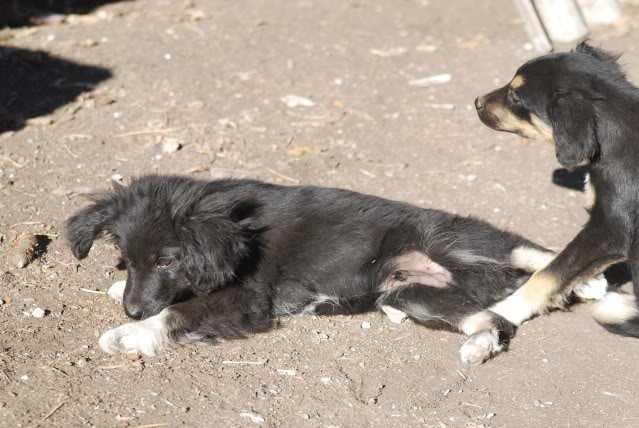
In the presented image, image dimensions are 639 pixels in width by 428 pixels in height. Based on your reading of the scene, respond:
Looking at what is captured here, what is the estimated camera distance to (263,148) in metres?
7.36

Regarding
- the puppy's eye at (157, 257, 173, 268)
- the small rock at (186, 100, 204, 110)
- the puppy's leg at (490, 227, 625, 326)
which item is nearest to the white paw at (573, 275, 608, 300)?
the puppy's leg at (490, 227, 625, 326)

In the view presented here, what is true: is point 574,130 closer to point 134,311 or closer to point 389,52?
point 134,311

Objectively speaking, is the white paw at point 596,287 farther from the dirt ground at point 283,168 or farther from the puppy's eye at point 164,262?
the puppy's eye at point 164,262

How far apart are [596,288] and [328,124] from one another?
313 centimetres

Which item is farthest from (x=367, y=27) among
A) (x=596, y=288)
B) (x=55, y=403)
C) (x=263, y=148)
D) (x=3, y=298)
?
(x=55, y=403)

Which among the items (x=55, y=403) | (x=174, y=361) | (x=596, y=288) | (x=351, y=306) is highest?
(x=55, y=403)

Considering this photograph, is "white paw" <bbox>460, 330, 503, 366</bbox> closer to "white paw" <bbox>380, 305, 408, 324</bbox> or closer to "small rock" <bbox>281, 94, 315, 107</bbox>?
"white paw" <bbox>380, 305, 408, 324</bbox>

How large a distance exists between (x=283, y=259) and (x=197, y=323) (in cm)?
70

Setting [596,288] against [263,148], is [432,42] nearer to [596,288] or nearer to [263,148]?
[263,148]

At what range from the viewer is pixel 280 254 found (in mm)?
5270

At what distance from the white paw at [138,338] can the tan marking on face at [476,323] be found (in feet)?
5.95

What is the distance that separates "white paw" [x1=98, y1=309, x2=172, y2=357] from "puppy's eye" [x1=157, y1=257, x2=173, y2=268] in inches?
13.1

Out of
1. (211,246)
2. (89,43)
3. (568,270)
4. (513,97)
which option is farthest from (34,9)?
(568,270)

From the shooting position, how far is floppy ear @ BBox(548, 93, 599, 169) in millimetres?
5086
